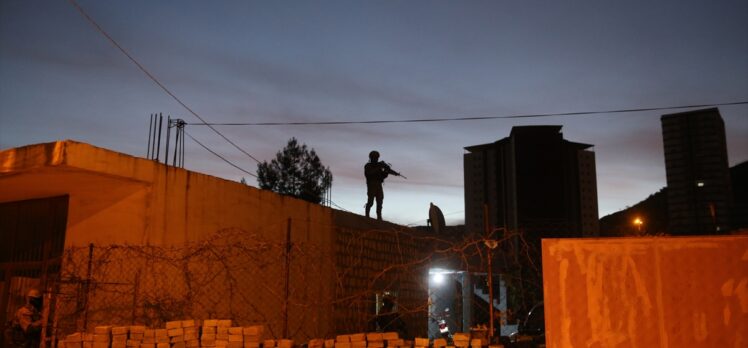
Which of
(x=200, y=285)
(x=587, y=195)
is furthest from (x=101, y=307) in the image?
(x=587, y=195)

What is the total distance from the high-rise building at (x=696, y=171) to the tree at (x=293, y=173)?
19.4m

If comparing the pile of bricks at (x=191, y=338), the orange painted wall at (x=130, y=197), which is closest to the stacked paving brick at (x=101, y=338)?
the pile of bricks at (x=191, y=338)

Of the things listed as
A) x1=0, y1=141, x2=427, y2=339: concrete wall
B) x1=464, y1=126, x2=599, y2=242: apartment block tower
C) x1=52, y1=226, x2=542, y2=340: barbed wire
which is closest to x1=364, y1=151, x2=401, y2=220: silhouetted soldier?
x1=52, y1=226, x2=542, y2=340: barbed wire

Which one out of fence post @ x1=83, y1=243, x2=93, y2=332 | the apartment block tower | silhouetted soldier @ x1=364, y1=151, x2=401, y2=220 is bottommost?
fence post @ x1=83, y1=243, x2=93, y2=332

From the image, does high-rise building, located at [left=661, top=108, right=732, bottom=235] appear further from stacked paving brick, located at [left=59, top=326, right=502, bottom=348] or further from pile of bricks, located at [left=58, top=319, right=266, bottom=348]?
pile of bricks, located at [left=58, top=319, right=266, bottom=348]

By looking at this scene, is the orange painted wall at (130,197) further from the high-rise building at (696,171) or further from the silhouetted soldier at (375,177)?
the high-rise building at (696,171)

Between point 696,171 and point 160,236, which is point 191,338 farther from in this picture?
point 696,171

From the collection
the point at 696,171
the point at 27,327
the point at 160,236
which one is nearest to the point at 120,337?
the point at 27,327

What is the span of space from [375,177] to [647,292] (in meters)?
10.3

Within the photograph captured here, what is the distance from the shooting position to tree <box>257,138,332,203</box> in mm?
29734

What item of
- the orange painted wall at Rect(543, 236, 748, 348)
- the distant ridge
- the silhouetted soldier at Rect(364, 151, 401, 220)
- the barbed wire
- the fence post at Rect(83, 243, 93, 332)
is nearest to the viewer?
the orange painted wall at Rect(543, 236, 748, 348)

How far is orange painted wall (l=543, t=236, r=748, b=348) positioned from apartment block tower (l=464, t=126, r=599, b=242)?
61.8 ft

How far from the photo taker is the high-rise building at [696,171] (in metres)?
30.6

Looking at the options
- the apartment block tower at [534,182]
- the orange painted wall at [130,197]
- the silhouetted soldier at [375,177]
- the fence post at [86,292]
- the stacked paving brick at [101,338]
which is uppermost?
the apartment block tower at [534,182]
